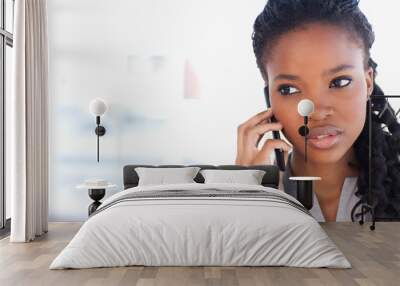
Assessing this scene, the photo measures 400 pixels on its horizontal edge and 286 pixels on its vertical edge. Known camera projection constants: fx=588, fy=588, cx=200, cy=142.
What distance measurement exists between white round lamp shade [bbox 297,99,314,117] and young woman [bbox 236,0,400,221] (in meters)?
0.21

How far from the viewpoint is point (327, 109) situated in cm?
720

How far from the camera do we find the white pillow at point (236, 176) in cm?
669

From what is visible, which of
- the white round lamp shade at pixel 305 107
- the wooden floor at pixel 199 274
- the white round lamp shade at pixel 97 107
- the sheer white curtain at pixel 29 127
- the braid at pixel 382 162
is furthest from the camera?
the braid at pixel 382 162

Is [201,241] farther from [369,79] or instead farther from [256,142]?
[369,79]

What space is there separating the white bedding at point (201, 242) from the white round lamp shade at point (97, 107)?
275 cm

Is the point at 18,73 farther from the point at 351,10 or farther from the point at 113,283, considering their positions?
the point at 351,10

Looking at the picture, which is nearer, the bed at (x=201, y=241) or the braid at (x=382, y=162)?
the bed at (x=201, y=241)

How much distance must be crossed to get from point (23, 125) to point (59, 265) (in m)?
1.98

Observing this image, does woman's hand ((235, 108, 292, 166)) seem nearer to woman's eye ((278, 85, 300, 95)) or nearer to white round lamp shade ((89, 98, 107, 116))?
woman's eye ((278, 85, 300, 95))

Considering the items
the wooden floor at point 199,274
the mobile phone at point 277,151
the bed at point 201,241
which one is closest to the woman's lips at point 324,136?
the mobile phone at point 277,151

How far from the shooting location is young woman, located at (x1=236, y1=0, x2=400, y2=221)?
723cm

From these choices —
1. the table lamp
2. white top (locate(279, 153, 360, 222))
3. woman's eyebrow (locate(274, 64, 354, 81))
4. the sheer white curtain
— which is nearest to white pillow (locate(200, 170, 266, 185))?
white top (locate(279, 153, 360, 222))

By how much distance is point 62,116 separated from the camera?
7402 millimetres

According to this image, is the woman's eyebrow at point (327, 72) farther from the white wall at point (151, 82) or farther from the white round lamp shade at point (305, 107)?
the white round lamp shade at point (305, 107)
